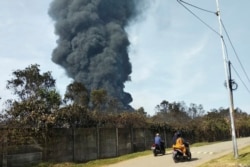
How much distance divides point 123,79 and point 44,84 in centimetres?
8306

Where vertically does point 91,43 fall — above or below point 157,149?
above

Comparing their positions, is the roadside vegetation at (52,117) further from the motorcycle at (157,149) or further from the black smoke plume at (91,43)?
the black smoke plume at (91,43)

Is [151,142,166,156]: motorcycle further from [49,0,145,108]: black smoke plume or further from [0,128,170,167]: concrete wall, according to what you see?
[49,0,145,108]: black smoke plume

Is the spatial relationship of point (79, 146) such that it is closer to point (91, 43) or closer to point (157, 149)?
point (157, 149)

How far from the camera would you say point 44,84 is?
42.0 m

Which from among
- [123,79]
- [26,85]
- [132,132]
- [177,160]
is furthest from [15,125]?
[123,79]

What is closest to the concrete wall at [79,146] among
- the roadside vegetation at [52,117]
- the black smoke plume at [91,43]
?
the roadside vegetation at [52,117]

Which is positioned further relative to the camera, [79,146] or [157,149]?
[157,149]

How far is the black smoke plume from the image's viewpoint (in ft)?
367

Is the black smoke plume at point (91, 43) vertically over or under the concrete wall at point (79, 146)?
over

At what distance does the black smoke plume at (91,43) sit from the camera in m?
112

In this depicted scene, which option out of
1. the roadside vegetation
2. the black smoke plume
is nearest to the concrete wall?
the roadside vegetation

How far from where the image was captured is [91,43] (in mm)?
110938

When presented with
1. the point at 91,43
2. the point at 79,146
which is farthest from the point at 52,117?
the point at 91,43
